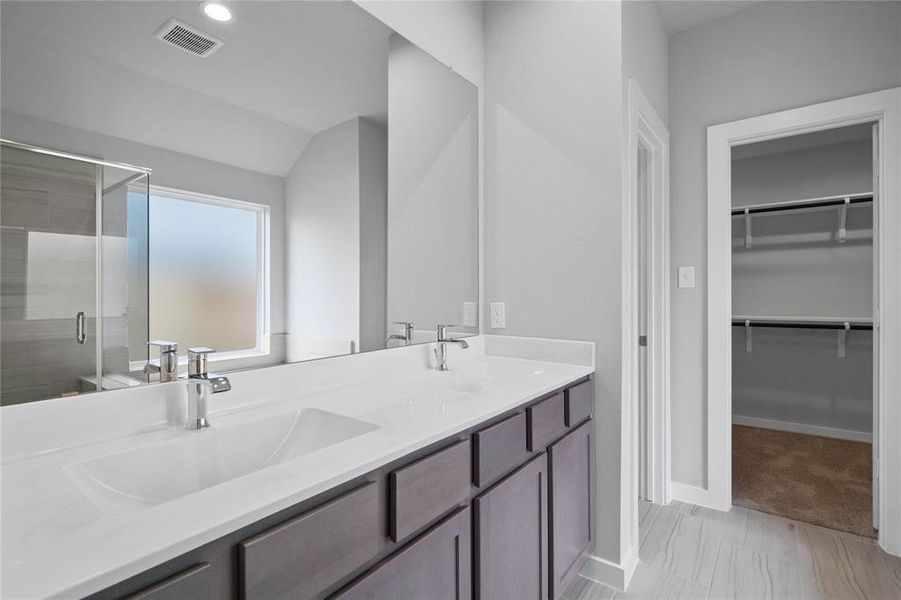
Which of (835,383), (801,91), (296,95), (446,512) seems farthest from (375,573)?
(835,383)

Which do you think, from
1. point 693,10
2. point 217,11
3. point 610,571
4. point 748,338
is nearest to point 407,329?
point 217,11

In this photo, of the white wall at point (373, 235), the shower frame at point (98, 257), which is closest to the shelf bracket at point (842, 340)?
the white wall at point (373, 235)

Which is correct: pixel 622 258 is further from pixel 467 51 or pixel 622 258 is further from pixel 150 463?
pixel 150 463

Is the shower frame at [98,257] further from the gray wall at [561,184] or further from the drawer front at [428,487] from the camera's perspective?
the gray wall at [561,184]

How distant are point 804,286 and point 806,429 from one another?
1.18 meters

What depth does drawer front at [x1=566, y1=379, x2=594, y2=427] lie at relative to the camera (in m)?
1.59

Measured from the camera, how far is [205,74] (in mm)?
1115

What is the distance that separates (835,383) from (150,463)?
14.9ft

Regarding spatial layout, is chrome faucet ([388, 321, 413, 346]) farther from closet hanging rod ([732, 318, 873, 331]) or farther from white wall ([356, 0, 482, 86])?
closet hanging rod ([732, 318, 873, 331])

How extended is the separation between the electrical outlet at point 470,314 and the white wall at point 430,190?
0.02 metres

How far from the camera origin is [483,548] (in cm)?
112

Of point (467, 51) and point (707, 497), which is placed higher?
point (467, 51)

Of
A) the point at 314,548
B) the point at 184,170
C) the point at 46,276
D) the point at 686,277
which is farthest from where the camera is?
the point at 686,277

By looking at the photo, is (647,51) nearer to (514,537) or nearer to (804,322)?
(514,537)
